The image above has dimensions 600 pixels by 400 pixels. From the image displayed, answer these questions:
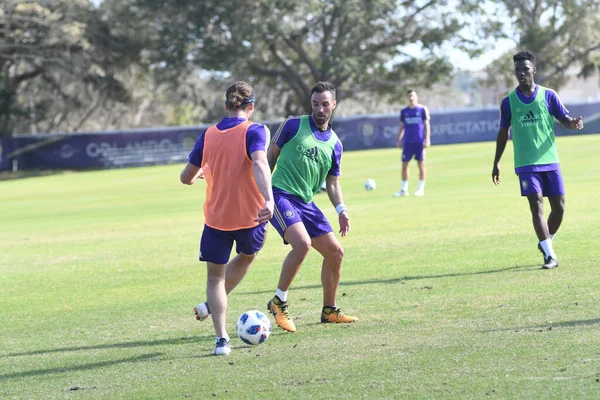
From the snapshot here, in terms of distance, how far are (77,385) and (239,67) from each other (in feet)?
166

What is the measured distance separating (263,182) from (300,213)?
123cm

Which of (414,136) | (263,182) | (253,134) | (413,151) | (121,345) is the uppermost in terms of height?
(253,134)

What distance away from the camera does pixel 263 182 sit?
708 cm

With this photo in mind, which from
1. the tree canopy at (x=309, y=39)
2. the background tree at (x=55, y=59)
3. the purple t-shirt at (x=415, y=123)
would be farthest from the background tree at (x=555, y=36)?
the purple t-shirt at (x=415, y=123)

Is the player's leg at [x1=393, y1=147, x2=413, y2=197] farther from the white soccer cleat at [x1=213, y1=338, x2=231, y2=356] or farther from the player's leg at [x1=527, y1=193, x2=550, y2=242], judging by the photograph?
the white soccer cleat at [x1=213, y1=338, x2=231, y2=356]

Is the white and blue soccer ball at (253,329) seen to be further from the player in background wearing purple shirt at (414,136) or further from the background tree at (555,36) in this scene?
the background tree at (555,36)

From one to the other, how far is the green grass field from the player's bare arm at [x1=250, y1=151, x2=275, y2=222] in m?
1.02

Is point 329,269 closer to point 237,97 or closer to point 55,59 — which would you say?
point 237,97

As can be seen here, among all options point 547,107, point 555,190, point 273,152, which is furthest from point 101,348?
point 547,107

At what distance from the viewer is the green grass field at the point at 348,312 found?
6.09 m

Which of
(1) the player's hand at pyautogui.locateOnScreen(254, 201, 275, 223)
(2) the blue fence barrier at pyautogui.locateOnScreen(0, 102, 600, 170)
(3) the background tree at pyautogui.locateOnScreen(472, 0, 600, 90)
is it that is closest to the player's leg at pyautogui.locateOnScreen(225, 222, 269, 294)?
(1) the player's hand at pyautogui.locateOnScreen(254, 201, 275, 223)

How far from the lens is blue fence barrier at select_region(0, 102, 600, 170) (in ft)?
166

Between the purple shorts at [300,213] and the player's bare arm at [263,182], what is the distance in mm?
971

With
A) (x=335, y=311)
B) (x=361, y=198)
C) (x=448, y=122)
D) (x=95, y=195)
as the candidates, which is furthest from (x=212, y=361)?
(x=448, y=122)
